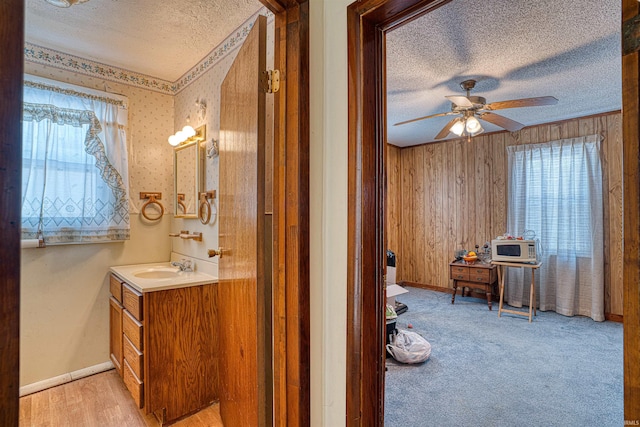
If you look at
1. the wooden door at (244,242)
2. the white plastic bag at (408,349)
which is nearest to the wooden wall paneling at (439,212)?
the white plastic bag at (408,349)

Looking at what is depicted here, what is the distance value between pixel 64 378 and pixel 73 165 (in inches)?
63.5

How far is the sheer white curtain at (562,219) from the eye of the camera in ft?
12.5

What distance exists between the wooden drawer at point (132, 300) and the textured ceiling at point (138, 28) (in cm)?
174

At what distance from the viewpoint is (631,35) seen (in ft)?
2.11

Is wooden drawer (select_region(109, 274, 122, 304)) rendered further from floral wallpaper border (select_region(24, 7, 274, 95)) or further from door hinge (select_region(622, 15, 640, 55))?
door hinge (select_region(622, 15, 640, 55))

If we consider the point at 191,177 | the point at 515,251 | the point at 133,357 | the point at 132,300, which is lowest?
the point at 133,357

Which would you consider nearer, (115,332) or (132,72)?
(115,332)

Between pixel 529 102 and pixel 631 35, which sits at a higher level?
pixel 529 102

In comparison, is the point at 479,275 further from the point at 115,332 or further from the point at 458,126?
the point at 115,332

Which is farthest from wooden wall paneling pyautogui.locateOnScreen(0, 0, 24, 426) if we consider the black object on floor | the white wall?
the black object on floor

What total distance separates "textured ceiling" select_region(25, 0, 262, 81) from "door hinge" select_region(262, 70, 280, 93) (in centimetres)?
95

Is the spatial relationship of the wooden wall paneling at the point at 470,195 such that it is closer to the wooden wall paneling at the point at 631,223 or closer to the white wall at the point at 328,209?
the white wall at the point at 328,209

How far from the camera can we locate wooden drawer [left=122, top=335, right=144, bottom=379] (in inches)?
76.0

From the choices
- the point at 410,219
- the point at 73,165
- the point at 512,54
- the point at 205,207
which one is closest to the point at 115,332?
the point at 205,207
